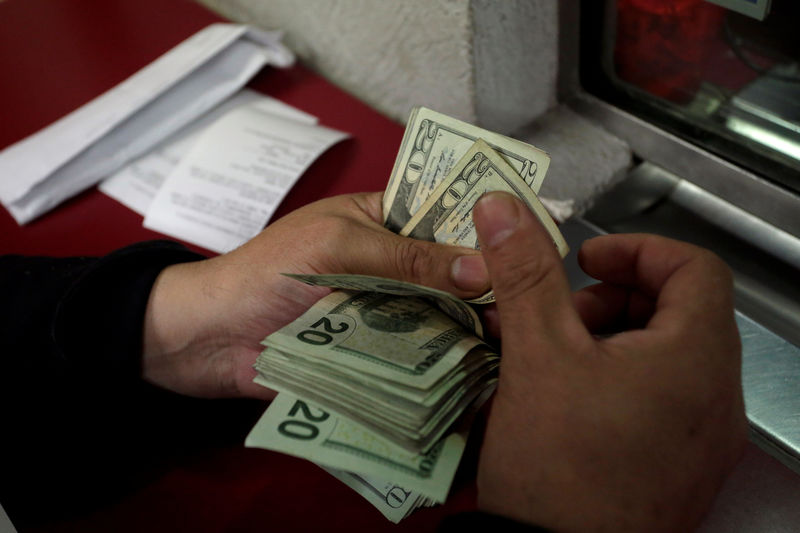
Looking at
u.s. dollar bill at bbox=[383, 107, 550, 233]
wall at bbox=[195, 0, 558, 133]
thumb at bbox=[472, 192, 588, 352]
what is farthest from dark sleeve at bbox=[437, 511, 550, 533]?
wall at bbox=[195, 0, 558, 133]

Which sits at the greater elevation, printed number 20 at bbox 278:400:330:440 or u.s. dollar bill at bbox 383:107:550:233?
u.s. dollar bill at bbox 383:107:550:233

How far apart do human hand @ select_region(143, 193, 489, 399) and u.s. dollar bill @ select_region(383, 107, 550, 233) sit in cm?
3

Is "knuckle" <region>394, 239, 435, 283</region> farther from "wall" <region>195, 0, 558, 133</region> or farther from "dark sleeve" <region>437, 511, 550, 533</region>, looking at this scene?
"wall" <region>195, 0, 558, 133</region>

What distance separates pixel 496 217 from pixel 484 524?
261 mm

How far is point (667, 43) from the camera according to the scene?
0.97 meters

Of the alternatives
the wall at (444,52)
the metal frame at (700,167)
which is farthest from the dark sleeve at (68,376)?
the metal frame at (700,167)

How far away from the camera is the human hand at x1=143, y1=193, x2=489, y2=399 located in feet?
2.49

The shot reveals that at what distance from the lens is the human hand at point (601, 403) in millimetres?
506

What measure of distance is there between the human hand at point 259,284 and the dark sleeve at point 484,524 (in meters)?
0.25

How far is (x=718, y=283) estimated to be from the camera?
0.55 metres

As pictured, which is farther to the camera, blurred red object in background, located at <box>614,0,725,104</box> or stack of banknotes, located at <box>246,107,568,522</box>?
blurred red object in background, located at <box>614,0,725,104</box>

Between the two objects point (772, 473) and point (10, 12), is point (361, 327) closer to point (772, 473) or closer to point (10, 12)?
point (772, 473)

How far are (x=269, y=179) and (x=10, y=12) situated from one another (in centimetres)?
108

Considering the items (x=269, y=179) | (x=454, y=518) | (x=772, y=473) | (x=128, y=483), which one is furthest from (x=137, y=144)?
(x=772, y=473)
